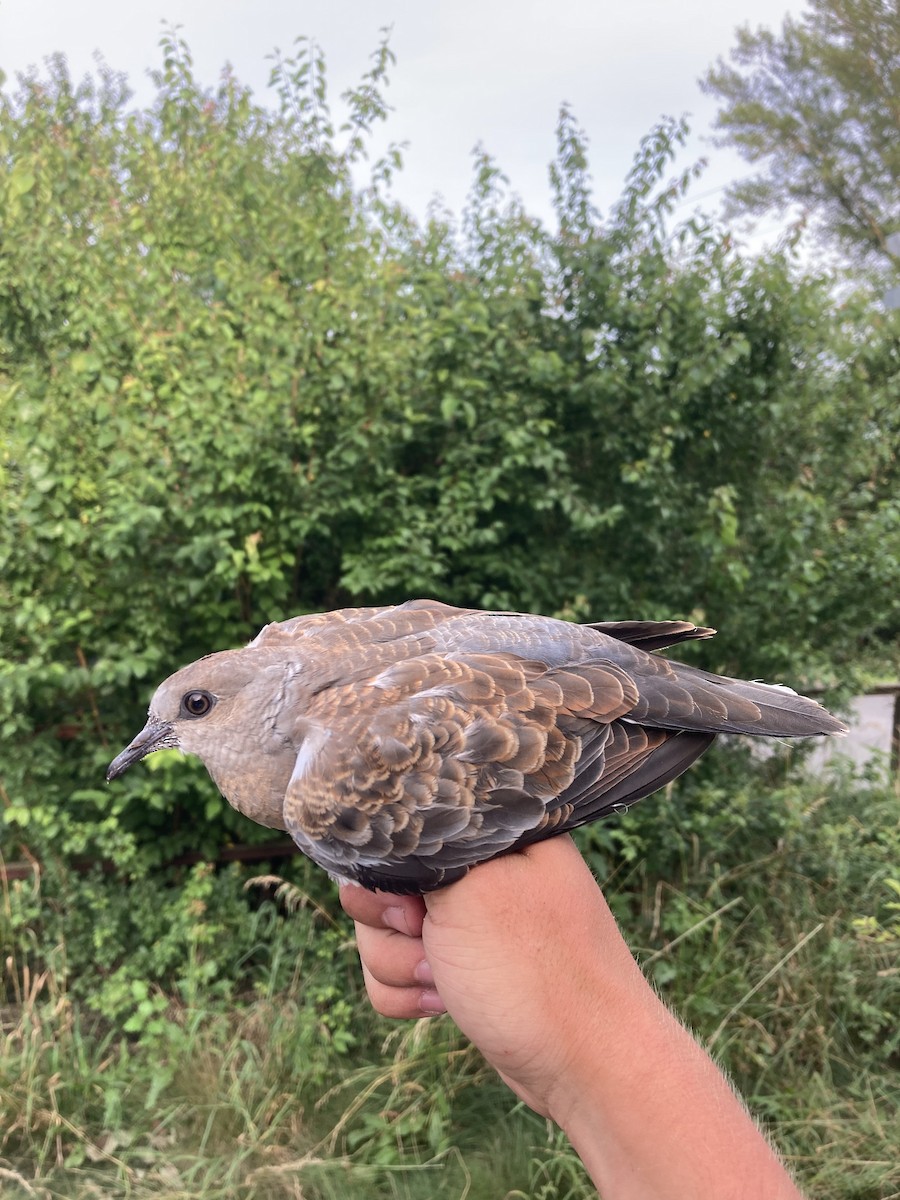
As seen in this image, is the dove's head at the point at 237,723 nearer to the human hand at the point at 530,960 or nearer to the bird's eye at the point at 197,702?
the bird's eye at the point at 197,702

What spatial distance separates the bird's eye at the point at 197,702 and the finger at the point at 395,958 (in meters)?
0.68

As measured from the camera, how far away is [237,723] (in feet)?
5.44

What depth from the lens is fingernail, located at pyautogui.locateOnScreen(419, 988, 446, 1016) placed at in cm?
178

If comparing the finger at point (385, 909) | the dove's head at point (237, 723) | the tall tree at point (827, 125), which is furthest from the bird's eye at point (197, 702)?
the tall tree at point (827, 125)

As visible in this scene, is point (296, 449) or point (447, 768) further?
point (296, 449)

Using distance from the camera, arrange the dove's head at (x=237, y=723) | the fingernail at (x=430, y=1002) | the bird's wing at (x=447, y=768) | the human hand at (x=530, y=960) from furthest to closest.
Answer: the fingernail at (x=430, y=1002)
the dove's head at (x=237, y=723)
the bird's wing at (x=447, y=768)
the human hand at (x=530, y=960)

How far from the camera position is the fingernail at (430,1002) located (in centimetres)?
178

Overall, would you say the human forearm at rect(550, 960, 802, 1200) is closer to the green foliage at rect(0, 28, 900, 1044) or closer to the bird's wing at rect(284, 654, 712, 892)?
the bird's wing at rect(284, 654, 712, 892)

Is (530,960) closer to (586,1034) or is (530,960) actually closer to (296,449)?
(586,1034)

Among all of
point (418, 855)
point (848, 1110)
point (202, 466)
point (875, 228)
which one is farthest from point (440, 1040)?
point (875, 228)

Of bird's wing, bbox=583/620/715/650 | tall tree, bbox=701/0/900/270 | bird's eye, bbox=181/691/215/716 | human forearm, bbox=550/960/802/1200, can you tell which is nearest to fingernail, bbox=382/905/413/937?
human forearm, bbox=550/960/802/1200

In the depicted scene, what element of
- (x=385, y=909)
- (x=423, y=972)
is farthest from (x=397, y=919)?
(x=423, y=972)

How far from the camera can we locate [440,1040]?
114 inches

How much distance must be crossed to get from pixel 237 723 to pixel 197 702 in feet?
0.40
